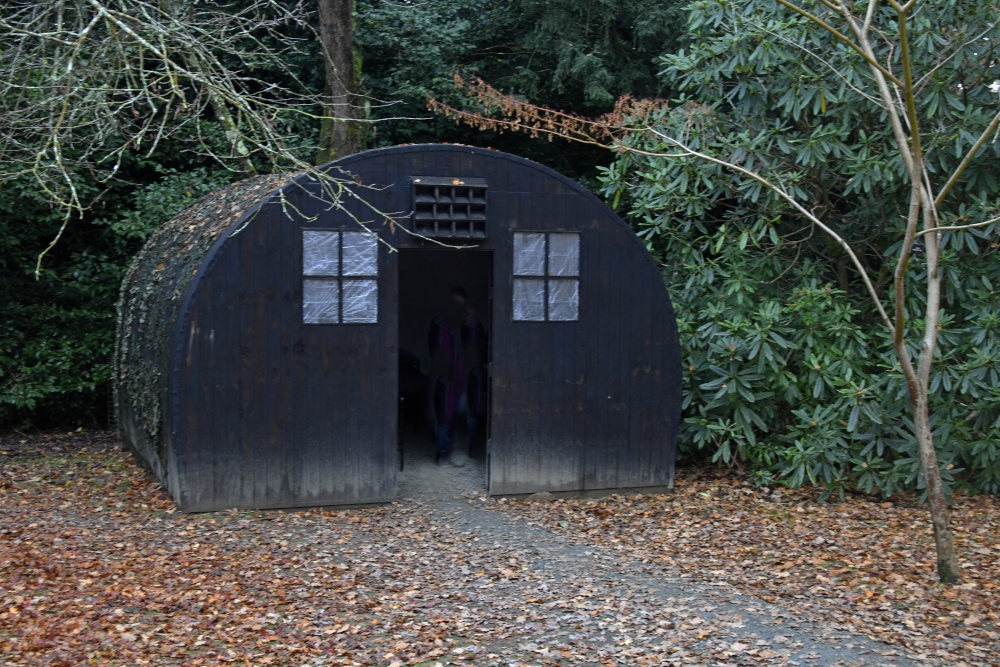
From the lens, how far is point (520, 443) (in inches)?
408

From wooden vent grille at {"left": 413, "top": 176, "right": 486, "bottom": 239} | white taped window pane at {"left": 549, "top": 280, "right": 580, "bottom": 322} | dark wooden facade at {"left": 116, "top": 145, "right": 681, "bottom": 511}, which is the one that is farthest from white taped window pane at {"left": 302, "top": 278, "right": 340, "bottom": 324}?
white taped window pane at {"left": 549, "top": 280, "right": 580, "bottom": 322}

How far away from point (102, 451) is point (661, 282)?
7687 mm

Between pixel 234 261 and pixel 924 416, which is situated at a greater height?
pixel 234 261

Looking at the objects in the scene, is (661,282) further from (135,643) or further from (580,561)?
(135,643)

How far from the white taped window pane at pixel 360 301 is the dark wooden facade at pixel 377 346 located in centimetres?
2

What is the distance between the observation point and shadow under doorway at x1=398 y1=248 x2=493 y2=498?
11.1 m

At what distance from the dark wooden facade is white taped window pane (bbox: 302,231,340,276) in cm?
3

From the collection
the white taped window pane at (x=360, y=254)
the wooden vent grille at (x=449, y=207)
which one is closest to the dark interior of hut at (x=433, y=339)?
the wooden vent grille at (x=449, y=207)

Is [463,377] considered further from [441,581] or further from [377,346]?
[441,581]

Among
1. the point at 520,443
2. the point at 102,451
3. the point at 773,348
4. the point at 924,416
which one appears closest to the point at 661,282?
the point at 773,348

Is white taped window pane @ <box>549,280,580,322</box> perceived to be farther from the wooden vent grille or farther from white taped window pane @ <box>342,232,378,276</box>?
white taped window pane @ <box>342,232,378,276</box>

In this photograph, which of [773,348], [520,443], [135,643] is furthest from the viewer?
→ [773,348]

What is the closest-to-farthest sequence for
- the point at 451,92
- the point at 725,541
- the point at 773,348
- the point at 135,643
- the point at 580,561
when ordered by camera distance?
1. the point at 135,643
2. the point at 580,561
3. the point at 725,541
4. the point at 773,348
5. the point at 451,92

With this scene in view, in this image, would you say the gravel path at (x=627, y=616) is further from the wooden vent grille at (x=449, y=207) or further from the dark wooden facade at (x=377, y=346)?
the wooden vent grille at (x=449, y=207)
